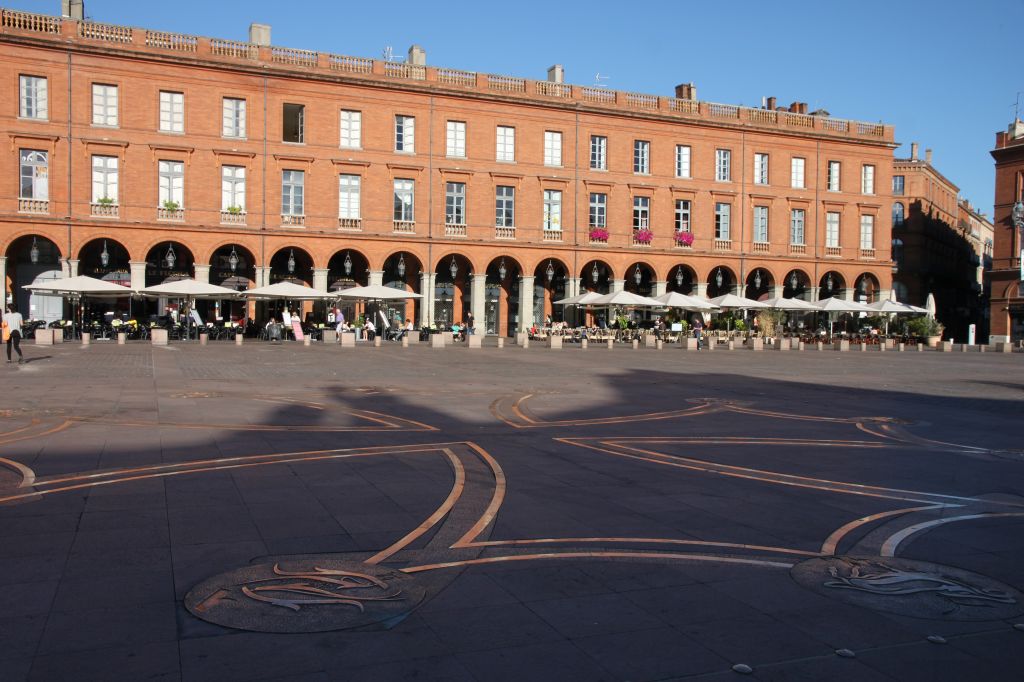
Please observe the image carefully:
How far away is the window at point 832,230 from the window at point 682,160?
10473mm

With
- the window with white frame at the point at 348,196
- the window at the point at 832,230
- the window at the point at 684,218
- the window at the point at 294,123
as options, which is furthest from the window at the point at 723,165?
the window at the point at 294,123

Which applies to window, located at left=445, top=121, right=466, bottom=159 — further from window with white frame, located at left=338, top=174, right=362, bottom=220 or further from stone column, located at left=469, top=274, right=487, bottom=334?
stone column, located at left=469, top=274, right=487, bottom=334

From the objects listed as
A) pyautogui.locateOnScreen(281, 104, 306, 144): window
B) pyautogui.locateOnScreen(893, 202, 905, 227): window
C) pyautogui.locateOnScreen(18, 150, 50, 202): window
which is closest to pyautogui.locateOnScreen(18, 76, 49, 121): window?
pyautogui.locateOnScreen(18, 150, 50, 202): window

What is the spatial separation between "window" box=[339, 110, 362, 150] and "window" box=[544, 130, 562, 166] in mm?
10140

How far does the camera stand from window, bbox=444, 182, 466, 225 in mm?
46844

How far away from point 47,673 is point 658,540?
13.8 feet

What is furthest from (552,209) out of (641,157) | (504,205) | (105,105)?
(105,105)

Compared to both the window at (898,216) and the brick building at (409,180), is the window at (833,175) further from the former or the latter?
the window at (898,216)

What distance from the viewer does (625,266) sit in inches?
1987

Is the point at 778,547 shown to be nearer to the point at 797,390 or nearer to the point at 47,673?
the point at 47,673

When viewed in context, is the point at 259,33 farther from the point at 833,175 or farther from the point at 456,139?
the point at 833,175

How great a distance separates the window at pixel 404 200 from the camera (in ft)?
151

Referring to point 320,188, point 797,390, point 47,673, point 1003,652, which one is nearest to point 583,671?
point 1003,652

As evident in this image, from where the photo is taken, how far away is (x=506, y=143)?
4775 centimetres
